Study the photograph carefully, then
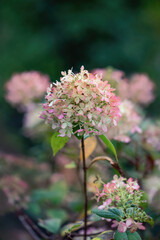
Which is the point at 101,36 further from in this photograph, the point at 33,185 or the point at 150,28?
the point at 33,185

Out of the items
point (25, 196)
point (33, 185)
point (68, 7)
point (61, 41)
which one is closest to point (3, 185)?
point (25, 196)

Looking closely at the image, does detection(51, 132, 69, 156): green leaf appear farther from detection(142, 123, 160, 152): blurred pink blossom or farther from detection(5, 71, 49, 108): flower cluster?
detection(5, 71, 49, 108): flower cluster

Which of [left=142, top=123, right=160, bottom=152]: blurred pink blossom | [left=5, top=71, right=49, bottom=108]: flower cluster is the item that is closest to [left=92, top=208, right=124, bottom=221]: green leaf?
[left=142, top=123, right=160, bottom=152]: blurred pink blossom

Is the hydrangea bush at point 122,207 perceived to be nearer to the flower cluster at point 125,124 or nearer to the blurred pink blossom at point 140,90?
the flower cluster at point 125,124

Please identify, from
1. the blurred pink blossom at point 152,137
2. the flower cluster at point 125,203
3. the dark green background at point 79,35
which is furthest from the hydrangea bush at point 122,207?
the dark green background at point 79,35

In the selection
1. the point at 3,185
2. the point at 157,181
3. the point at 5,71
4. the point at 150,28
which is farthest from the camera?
the point at 150,28

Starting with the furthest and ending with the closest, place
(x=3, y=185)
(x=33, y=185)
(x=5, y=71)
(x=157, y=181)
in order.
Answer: (x=5, y=71) → (x=33, y=185) → (x=3, y=185) → (x=157, y=181)

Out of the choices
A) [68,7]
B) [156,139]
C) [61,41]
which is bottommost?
[156,139]
